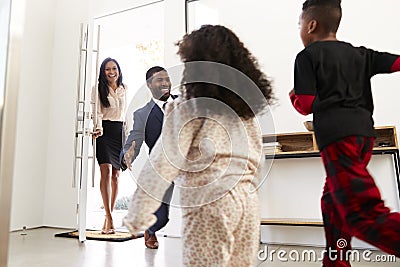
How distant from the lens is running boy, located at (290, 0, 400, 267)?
3.43ft

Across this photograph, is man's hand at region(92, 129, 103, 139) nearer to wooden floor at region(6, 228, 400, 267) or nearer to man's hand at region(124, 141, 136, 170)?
man's hand at region(124, 141, 136, 170)

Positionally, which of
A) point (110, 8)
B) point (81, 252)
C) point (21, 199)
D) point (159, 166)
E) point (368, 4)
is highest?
point (110, 8)

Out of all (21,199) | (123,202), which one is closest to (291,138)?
Answer: (123,202)

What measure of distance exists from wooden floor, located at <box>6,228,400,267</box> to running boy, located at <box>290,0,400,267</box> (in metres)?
0.79

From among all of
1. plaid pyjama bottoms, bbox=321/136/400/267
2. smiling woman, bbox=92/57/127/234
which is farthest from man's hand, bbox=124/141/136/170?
plaid pyjama bottoms, bbox=321/136/400/267

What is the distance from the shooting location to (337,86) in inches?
45.3

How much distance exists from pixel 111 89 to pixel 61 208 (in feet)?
4.00

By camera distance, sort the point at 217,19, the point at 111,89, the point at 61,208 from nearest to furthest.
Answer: the point at 217,19
the point at 111,89
the point at 61,208

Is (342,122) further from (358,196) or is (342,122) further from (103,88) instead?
(103,88)

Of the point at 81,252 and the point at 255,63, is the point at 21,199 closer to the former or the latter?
the point at 81,252

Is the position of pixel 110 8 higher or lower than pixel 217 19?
higher

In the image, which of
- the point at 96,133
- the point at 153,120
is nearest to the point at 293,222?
the point at 153,120

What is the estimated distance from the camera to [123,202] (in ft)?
12.0

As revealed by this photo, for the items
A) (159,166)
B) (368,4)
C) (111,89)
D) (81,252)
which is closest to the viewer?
(159,166)
